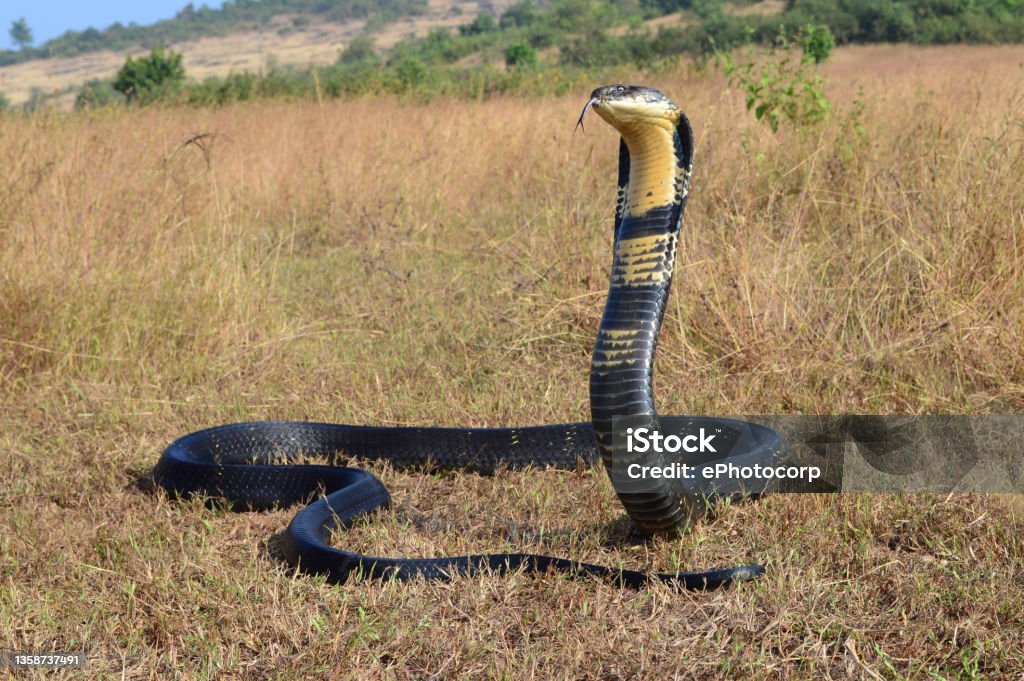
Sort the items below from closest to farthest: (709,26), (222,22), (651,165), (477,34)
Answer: (651,165), (709,26), (477,34), (222,22)

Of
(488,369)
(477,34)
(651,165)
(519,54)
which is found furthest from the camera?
(477,34)

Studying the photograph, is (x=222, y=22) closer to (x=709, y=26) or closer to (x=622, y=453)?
(x=709, y=26)

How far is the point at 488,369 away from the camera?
564 centimetres

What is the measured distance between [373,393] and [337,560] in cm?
212

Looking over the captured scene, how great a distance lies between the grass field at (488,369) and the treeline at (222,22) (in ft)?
364

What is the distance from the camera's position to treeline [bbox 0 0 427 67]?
113562mm

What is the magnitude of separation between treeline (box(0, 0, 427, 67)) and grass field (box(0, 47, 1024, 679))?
364ft

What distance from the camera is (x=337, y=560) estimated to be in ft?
10.9

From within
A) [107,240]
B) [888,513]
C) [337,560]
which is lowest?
[888,513]

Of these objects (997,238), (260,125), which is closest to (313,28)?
(260,125)

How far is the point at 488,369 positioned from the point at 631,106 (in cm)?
290

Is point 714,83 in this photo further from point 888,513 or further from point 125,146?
point 888,513

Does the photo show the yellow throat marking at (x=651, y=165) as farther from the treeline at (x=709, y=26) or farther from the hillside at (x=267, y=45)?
the hillside at (x=267, y=45)

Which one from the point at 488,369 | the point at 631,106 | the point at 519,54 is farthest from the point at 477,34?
the point at 631,106
